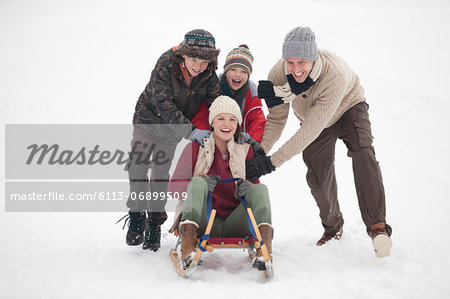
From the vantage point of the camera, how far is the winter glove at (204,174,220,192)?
2902 mm

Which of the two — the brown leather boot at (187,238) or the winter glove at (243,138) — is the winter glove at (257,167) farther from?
the brown leather boot at (187,238)

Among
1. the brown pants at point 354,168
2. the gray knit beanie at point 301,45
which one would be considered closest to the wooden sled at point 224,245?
the brown pants at point 354,168

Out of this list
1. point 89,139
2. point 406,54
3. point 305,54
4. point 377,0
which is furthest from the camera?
point 377,0

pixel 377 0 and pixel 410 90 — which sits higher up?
pixel 377 0

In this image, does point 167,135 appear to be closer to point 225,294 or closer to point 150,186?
point 150,186

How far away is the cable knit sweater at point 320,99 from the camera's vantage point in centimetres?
306

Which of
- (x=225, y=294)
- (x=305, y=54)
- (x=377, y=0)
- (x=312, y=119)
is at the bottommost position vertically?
(x=225, y=294)

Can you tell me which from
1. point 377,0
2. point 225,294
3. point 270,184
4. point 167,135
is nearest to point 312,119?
point 167,135

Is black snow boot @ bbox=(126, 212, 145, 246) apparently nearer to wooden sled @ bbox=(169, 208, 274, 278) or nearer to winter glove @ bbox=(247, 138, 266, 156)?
wooden sled @ bbox=(169, 208, 274, 278)

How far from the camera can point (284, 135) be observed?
306 inches

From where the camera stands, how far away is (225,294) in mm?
2391

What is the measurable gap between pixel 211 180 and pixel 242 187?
0.83 ft

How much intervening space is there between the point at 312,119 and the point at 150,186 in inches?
61.3

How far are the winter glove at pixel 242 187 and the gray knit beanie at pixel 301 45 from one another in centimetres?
104
